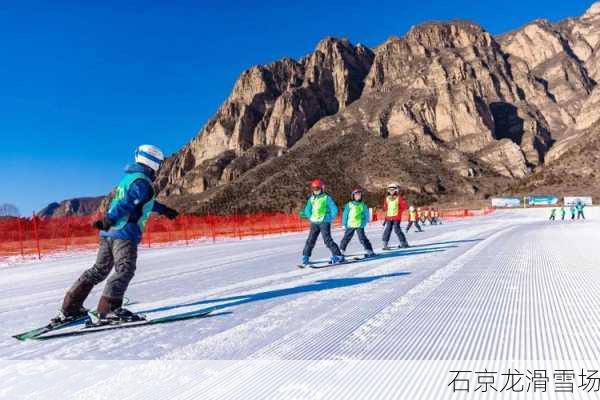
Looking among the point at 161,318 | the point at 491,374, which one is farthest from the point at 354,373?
the point at 161,318

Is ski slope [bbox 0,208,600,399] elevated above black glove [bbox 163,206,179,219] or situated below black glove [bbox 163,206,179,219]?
below

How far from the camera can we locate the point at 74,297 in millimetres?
5211

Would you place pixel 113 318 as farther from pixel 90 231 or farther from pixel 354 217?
pixel 90 231

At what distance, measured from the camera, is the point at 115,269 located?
5.05 meters

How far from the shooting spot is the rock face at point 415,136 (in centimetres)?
12862

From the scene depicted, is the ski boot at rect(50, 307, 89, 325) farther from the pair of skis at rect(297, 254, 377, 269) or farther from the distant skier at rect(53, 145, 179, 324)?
the pair of skis at rect(297, 254, 377, 269)

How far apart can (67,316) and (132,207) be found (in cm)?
131

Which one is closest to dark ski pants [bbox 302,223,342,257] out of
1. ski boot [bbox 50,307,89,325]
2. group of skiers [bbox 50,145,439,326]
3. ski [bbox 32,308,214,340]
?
ski [bbox 32,308,214,340]

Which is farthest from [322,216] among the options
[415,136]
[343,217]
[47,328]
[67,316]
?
[415,136]

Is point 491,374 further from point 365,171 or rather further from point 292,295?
point 365,171

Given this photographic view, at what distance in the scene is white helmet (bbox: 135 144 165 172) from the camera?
5121 millimetres

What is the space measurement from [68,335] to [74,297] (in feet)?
2.06

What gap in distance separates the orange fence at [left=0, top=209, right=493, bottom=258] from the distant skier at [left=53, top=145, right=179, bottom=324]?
13610 mm

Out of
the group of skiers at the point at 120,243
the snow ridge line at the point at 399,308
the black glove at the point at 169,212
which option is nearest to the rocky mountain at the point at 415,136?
the snow ridge line at the point at 399,308
